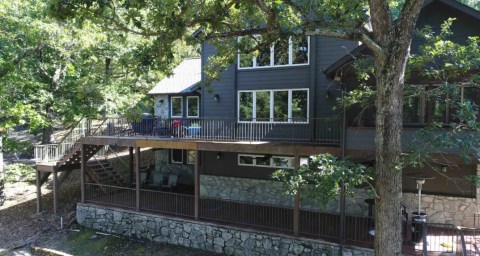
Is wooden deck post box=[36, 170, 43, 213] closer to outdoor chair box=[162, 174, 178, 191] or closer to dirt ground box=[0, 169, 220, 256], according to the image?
dirt ground box=[0, 169, 220, 256]

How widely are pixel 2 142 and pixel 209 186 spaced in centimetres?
1087

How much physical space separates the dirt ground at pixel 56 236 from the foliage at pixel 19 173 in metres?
2.42

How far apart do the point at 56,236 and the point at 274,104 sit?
10.5 meters

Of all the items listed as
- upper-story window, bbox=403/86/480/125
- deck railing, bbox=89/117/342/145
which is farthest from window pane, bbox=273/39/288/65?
upper-story window, bbox=403/86/480/125

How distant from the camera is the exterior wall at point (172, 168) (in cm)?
1803

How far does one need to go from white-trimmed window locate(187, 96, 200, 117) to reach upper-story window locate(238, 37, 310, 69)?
3.60 metres

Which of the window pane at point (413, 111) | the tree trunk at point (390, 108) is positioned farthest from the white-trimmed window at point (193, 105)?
the tree trunk at point (390, 108)

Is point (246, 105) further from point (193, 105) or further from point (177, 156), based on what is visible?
point (177, 156)

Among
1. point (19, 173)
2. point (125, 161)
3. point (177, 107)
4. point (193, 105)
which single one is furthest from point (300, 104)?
point (19, 173)

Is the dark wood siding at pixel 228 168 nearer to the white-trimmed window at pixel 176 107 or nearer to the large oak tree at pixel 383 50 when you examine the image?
the white-trimmed window at pixel 176 107

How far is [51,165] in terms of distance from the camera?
16.0m

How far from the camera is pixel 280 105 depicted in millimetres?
14148

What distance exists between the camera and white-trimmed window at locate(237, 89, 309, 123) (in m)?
13.7

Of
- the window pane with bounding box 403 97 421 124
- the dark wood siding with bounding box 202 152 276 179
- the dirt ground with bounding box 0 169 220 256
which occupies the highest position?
the window pane with bounding box 403 97 421 124
